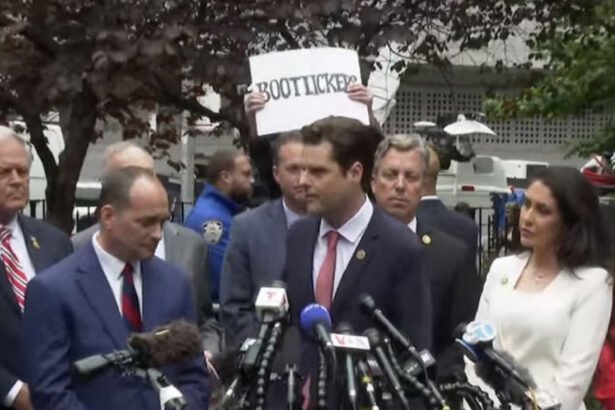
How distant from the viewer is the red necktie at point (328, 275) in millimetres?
5535

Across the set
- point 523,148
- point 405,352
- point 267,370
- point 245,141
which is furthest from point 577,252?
point 523,148

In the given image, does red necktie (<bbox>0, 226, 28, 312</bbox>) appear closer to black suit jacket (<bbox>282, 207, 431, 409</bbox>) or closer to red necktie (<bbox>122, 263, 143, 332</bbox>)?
red necktie (<bbox>122, 263, 143, 332</bbox>)

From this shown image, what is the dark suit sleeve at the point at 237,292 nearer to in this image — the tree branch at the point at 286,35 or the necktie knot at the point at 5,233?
the necktie knot at the point at 5,233

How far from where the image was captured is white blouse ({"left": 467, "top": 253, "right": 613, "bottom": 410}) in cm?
616

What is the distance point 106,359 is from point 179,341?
0.24 metres

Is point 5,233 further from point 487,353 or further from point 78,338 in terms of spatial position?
point 487,353

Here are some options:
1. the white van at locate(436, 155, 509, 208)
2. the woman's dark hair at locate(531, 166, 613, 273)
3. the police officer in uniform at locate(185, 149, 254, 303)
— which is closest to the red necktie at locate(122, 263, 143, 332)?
the woman's dark hair at locate(531, 166, 613, 273)

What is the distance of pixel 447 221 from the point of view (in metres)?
7.80

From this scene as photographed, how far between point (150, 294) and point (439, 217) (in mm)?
2547

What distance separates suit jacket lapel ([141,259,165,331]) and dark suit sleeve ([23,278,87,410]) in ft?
1.03

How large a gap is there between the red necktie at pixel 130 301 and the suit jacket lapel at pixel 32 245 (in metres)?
0.96

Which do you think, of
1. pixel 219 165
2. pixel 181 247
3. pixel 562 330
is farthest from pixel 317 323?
pixel 219 165

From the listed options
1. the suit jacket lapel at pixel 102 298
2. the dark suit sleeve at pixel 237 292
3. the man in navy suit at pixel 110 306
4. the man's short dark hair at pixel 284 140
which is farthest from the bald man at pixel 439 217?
the suit jacket lapel at pixel 102 298

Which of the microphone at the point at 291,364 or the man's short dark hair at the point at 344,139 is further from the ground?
the man's short dark hair at the point at 344,139
